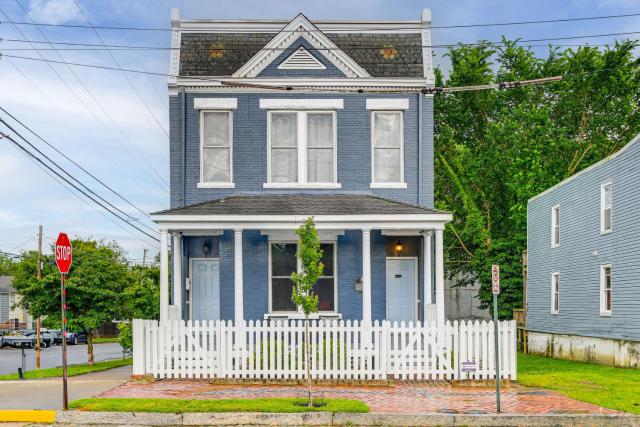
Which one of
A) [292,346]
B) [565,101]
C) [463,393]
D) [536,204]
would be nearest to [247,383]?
[292,346]

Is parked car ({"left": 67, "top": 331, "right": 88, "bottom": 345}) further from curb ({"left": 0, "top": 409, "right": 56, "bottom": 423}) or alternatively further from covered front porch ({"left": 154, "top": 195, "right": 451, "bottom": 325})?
curb ({"left": 0, "top": 409, "right": 56, "bottom": 423})

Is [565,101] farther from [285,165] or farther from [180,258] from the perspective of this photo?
[180,258]

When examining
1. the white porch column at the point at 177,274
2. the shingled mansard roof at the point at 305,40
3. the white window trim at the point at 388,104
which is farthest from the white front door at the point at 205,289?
the white window trim at the point at 388,104

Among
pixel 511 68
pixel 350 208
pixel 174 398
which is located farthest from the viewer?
pixel 511 68

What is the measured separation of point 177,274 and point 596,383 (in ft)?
32.8

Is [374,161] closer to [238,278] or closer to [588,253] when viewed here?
[238,278]

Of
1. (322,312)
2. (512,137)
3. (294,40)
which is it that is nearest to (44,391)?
(322,312)

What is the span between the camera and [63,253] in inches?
510

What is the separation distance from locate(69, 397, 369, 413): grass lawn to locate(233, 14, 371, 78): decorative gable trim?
1039 cm

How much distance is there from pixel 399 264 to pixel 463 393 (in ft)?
21.4

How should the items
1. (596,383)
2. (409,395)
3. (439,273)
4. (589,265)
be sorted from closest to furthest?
(409,395) < (596,383) < (439,273) < (589,265)

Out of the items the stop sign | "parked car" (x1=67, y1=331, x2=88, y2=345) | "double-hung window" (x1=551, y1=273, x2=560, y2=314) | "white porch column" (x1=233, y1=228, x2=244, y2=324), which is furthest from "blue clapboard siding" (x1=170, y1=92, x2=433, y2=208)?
"parked car" (x1=67, y1=331, x2=88, y2=345)

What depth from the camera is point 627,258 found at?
22422mm

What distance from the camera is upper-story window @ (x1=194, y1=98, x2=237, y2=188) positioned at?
69.5ft
